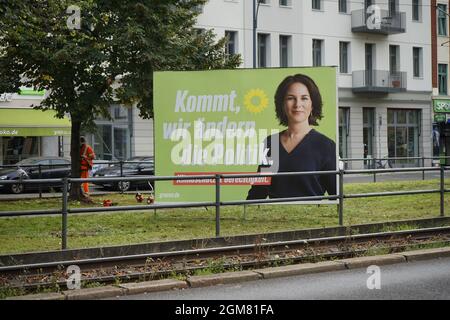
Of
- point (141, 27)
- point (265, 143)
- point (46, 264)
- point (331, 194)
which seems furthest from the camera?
point (141, 27)

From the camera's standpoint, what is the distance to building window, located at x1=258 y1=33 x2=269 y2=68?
4362 cm

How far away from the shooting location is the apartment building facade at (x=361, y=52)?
141 feet

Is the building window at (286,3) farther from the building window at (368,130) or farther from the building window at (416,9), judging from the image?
the building window at (416,9)

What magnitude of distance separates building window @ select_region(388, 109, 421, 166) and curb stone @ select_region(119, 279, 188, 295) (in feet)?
135

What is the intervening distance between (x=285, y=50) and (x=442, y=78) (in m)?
14.0

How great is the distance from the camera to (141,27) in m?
20.8

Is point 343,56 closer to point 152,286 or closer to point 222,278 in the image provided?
point 222,278

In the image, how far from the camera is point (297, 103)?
47.8 ft

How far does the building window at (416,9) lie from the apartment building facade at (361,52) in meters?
0.01

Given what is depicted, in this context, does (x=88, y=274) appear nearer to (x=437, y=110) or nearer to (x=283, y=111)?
(x=283, y=111)

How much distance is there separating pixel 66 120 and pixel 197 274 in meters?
26.2

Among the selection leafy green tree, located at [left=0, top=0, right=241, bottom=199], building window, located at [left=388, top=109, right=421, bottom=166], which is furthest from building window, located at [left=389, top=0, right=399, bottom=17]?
leafy green tree, located at [left=0, top=0, right=241, bottom=199]
